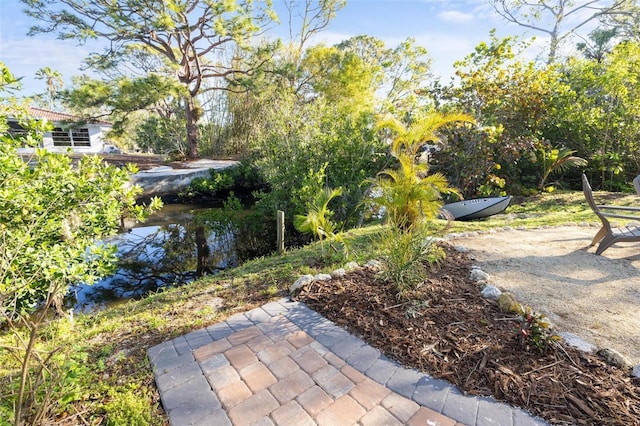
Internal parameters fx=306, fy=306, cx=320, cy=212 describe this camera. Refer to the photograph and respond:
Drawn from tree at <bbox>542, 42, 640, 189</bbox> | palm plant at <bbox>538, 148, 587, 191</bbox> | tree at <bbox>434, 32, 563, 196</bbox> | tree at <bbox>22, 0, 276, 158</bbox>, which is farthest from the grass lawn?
tree at <bbox>22, 0, 276, 158</bbox>

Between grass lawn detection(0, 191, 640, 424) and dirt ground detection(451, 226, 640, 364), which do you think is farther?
dirt ground detection(451, 226, 640, 364)

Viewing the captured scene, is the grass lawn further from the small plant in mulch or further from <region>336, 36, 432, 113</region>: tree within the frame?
<region>336, 36, 432, 113</region>: tree

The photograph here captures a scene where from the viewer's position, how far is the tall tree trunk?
14.0 metres

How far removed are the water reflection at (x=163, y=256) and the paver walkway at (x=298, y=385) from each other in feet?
10.2

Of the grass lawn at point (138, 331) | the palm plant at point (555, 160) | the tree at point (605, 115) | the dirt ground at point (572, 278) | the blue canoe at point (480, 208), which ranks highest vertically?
the tree at point (605, 115)

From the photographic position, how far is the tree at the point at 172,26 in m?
10.8

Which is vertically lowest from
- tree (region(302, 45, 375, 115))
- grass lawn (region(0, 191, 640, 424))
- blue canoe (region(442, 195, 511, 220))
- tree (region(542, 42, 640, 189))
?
grass lawn (region(0, 191, 640, 424))

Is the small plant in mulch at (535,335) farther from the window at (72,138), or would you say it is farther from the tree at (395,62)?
the window at (72,138)

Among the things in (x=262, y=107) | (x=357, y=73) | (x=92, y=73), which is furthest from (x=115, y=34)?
(x=357, y=73)

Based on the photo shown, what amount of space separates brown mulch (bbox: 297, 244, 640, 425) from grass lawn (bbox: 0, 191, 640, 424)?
0.74 meters

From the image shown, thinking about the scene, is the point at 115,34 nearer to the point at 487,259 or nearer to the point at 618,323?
the point at 487,259

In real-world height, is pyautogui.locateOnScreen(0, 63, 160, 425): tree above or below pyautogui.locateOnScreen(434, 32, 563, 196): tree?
below

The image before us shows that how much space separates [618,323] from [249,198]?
1039cm

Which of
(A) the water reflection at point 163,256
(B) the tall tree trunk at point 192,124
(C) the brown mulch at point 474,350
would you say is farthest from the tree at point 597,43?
(C) the brown mulch at point 474,350
